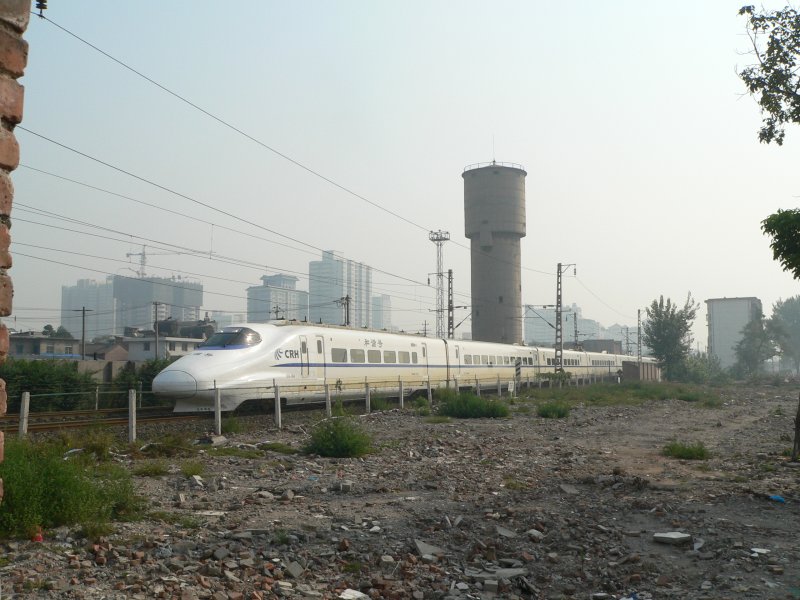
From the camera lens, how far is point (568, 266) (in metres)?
46.4

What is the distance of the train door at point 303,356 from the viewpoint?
1970 cm

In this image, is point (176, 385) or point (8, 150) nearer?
point (8, 150)

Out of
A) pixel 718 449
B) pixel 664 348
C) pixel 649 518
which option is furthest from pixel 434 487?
pixel 664 348

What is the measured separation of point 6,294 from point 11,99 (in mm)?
690

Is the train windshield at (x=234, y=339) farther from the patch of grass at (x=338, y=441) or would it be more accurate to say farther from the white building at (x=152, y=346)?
the white building at (x=152, y=346)

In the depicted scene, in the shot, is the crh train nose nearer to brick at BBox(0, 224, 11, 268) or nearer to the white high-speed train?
the white high-speed train

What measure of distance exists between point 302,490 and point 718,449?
30.5 feet

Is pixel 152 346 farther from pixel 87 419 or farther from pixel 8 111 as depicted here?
pixel 8 111

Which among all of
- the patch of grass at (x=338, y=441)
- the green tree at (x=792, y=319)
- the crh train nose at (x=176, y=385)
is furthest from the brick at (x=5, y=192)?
the green tree at (x=792, y=319)

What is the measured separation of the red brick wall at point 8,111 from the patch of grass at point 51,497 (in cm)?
414

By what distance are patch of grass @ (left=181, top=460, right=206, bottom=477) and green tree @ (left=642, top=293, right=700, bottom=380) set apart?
171 feet

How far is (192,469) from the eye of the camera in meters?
9.30

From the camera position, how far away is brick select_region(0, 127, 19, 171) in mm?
2340

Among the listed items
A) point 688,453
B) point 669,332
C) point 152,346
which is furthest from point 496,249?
point 688,453
